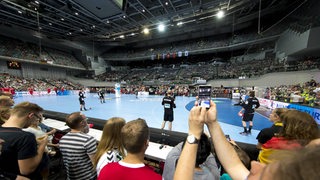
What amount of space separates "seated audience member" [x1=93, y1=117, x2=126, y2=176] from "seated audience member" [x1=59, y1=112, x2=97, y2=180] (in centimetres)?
28

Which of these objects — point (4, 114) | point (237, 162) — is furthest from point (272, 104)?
point (4, 114)

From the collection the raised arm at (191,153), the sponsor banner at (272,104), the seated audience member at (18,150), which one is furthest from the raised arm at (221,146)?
the sponsor banner at (272,104)

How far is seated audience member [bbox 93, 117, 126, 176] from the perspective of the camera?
1.66m

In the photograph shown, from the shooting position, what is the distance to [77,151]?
1.99 meters

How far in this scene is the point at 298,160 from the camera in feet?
1.40

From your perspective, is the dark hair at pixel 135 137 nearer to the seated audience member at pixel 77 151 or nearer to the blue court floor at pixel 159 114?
the seated audience member at pixel 77 151

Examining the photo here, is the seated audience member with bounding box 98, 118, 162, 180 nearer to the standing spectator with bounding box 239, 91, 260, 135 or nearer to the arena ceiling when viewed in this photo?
the standing spectator with bounding box 239, 91, 260, 135

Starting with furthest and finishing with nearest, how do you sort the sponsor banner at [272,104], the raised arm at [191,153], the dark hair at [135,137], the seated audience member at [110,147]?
1. the sponsor banner at [272,104]
2. the seated audience member at [110,147]
3. the dark hair at [135,137]
4. the raised arm at [191,153]

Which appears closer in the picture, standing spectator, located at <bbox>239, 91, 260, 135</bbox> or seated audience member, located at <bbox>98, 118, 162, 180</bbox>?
Result: seated audience member, located at <bbox>98, 118, 162, 180</bbox>

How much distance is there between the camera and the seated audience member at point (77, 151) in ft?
6.53

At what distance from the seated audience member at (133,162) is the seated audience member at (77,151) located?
95 cm

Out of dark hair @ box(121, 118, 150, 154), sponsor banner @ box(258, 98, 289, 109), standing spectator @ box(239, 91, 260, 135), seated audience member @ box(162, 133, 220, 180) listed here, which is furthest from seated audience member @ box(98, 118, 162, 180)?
sponsor banner @ box(258, 98, 289, 109)

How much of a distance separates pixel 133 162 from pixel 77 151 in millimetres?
1252

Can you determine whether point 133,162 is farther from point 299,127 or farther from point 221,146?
point 299,127
